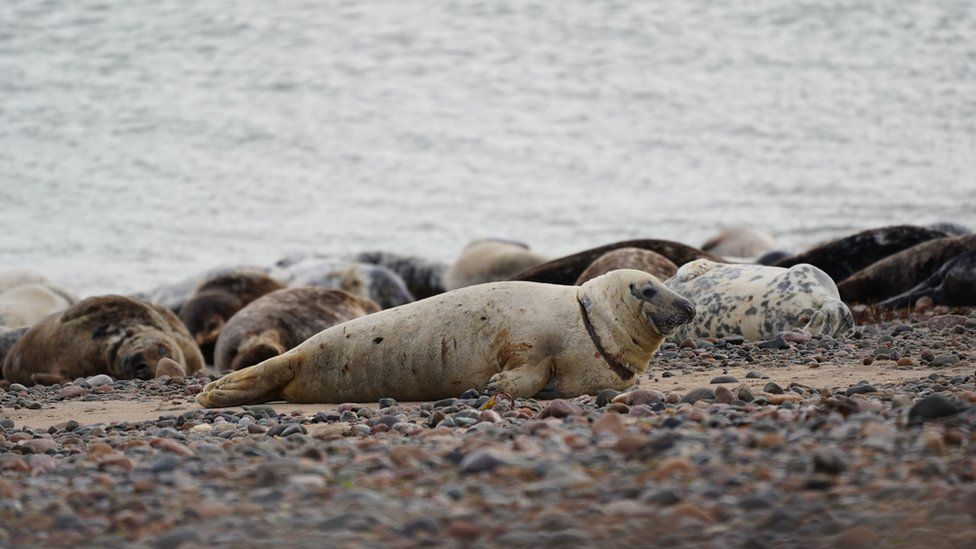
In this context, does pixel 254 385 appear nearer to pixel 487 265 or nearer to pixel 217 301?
pixel 217 301

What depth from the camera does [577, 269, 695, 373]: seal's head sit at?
4.89m

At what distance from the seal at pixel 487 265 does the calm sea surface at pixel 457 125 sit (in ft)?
15.7

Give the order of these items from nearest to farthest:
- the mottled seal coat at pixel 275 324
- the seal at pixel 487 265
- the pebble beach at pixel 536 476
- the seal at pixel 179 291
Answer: the pebble beach at pixel 536 476 → the mottled seal coat at pixel 275 324 → the seal at pixel 179 291 → the seal at pixel 487 265

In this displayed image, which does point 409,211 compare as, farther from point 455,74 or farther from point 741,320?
point 741,320

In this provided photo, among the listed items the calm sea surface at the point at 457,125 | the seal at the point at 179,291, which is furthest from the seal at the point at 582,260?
the calm sea surface at the point at 457,125

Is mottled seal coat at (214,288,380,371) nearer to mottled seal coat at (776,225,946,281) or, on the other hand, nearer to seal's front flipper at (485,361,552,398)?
seal's front flipper at (485,361,552,398)

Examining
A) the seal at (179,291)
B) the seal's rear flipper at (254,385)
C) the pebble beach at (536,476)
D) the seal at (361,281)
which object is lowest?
the seal at (179,291)

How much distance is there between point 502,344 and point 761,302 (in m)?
2.52

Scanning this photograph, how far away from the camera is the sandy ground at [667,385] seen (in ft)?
16.5

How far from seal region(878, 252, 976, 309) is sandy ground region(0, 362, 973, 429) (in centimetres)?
287

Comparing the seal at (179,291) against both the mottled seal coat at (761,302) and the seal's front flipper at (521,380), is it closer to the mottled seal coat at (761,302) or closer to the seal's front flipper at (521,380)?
the mottled seal coat at (761,302)

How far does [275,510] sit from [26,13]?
3273 centimetres

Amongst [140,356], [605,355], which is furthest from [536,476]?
[140,356]

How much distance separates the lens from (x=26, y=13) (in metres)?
32.4
